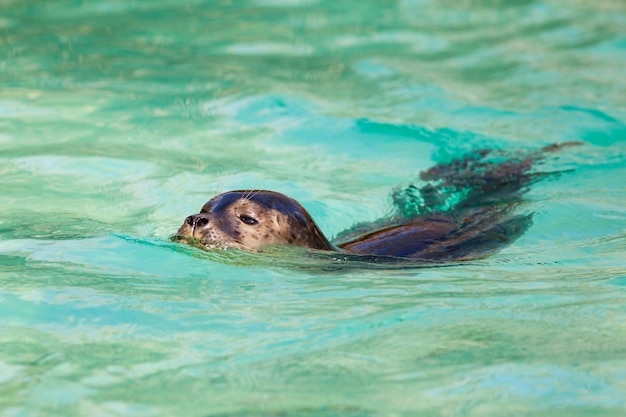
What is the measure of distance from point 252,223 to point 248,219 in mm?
29

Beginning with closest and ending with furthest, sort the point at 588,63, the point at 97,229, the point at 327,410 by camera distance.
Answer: the point at 327,410 < the point at 97,229 < the point at 588,63

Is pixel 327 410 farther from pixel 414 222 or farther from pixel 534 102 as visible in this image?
pixel 534 102

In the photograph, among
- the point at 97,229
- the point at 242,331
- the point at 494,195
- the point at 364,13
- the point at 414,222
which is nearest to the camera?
the point at 242,331

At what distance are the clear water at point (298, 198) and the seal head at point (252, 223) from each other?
132 mm

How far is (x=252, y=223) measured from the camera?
5238 millimetres

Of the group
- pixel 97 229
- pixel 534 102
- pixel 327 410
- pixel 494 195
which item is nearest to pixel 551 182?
pixel 494 195

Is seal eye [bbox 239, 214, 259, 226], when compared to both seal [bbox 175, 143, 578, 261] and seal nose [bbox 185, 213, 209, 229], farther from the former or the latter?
seal nose [bbox 185, 213, 209, 229]

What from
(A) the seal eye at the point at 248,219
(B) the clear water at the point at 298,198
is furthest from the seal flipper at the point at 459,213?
(A) the seal eye at the point at 248,219

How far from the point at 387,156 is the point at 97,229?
114 inches

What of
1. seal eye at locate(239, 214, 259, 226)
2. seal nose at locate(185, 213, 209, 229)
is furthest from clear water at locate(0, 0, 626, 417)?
seal eye at locate(239, 214, 259, 226)

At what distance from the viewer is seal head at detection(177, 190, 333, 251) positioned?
16.3 feet

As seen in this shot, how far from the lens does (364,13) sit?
1234cm

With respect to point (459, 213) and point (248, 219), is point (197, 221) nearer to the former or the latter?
point (248, 219)

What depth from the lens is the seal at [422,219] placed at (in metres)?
5.19
